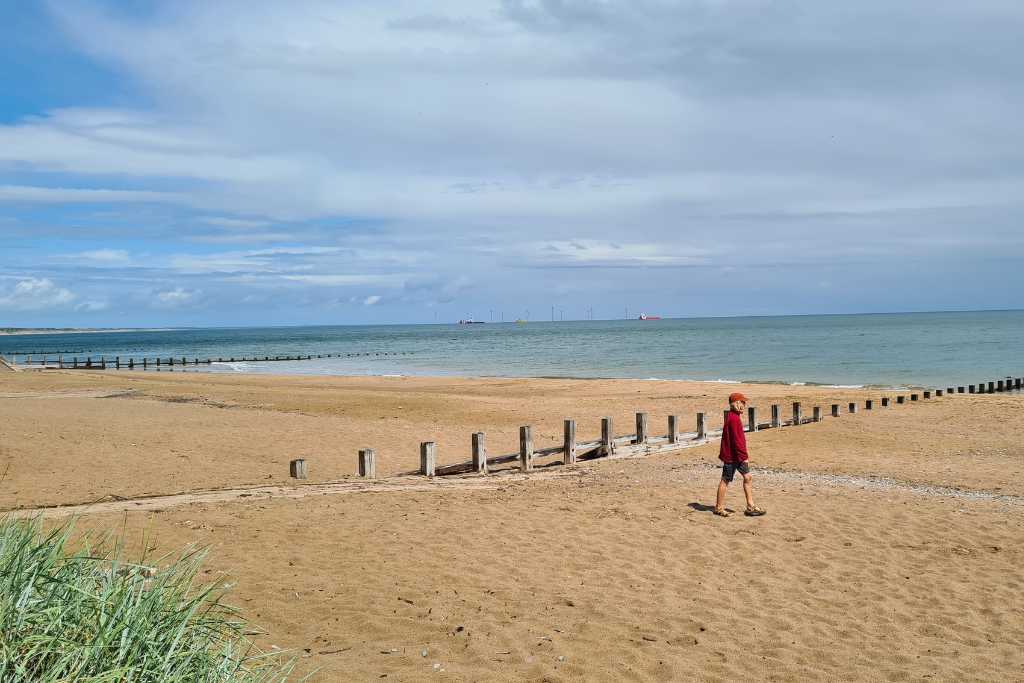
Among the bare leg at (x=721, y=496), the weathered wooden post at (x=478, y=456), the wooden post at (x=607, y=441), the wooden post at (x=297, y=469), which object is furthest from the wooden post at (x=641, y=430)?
the wooden post at (x=297, y=469)

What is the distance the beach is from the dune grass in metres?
1.86

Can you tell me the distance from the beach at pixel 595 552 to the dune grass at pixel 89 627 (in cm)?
186

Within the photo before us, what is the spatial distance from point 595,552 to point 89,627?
6351 mm

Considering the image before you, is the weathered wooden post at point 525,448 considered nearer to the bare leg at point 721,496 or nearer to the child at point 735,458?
the child at point 735,458

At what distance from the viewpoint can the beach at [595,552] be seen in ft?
22.9

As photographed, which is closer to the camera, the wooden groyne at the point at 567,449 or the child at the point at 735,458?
the child at the point at 735,458

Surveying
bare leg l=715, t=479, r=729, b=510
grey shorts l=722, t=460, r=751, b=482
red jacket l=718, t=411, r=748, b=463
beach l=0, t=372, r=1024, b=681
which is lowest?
beach l=0, t=372, r=1024, b=681

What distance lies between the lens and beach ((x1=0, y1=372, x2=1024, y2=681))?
6988 millimetres

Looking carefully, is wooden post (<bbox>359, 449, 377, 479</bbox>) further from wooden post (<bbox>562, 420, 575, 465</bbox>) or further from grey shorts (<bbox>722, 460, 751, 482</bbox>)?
grey shorts (<bbox>722, 460, 751, 482</bbox>)

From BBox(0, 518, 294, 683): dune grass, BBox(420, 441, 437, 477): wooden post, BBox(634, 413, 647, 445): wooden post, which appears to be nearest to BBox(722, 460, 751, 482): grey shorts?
BBox(420, 441, 437, 477): wooden post

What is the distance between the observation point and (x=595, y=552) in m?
9.59

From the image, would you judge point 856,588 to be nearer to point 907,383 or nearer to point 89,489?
point 89,489

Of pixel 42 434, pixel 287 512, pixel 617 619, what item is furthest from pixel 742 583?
pixel 42 434

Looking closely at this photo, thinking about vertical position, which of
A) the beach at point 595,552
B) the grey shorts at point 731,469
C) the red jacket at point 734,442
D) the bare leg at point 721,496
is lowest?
the beach at point 595,552
